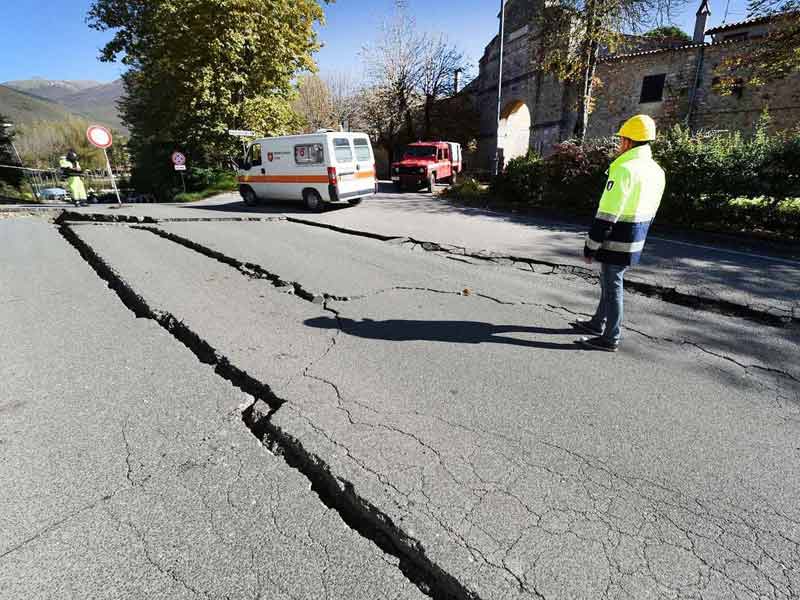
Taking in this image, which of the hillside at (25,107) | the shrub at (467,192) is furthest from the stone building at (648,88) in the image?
the hillside at (25,107)

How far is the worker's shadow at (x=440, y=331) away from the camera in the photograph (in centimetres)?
389

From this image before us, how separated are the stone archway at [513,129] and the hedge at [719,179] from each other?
20176 mm

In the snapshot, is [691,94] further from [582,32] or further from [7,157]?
[7,157]

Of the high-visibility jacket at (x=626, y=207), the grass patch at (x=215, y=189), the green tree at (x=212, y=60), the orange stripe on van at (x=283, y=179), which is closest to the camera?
the high-visibility jacket at (x=626, y=207)

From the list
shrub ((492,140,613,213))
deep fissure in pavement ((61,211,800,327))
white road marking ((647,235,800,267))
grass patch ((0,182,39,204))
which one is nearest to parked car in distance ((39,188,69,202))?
grass patch ((0,182,39,204))

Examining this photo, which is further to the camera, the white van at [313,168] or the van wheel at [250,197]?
the van wheel at [250,197]

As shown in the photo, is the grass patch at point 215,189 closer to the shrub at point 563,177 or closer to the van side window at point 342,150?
the van side window at point 342,150

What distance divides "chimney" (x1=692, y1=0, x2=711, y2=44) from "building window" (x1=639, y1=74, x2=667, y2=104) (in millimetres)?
3432

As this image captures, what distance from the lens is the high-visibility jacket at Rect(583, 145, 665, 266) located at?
3367 mm

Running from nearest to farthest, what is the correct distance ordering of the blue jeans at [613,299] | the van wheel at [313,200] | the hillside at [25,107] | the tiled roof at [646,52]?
1. the blue jeans at [613,299]
2. the van wheel at [313,200]
3. the tiled roof at [646,52]
4. the hillside at [25,107]

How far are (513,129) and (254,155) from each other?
76.5 ft

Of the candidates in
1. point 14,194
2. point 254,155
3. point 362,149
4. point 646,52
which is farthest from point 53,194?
point 646,52

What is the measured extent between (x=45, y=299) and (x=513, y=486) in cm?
594

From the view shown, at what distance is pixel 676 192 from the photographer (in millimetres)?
8883
